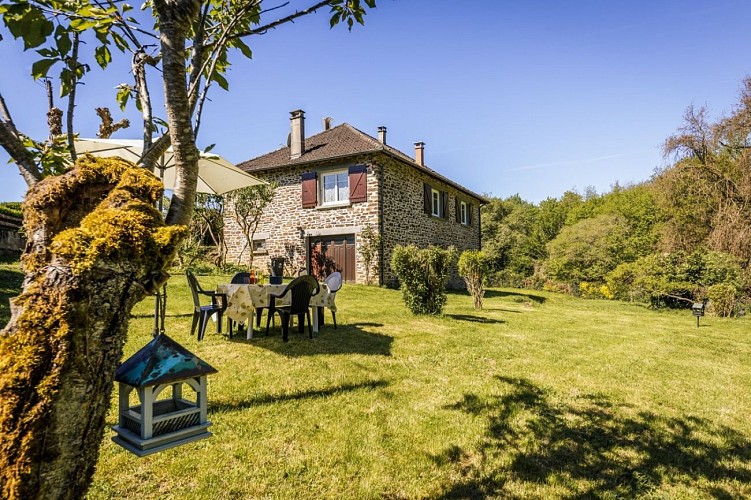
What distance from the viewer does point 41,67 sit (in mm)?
1764

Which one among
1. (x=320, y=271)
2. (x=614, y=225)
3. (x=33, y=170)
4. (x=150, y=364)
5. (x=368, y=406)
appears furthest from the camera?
(x=614, y=225)

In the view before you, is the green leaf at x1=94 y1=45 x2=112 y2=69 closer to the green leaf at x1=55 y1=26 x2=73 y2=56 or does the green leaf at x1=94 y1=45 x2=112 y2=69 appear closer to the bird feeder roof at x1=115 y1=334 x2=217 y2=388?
the green leaf at x1=55 y1=26 x2=73 y2=56

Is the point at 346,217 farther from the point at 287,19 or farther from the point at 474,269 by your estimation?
the point at 287,19

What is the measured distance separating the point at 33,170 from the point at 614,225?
34.0 meters

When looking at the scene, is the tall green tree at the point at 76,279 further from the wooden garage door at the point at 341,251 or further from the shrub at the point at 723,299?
the shrub at the point at 723,299

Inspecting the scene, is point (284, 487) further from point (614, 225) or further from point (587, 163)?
point (587, 163)

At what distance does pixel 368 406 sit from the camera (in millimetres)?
3902

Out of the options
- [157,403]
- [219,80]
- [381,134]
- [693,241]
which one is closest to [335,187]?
[381,134]

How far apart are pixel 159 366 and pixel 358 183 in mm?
13955

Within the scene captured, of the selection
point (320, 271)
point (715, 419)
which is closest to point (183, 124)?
point (715, 419)

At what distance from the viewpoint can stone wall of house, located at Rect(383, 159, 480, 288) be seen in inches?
618

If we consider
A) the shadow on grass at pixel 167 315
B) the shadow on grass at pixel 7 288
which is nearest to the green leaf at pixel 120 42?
the shadow on grass at pixel 7 288

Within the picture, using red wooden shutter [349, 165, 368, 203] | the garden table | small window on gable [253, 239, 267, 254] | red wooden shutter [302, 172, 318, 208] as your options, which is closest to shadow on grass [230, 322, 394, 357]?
the garden table

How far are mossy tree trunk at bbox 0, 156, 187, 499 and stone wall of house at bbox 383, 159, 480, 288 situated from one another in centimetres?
1399
